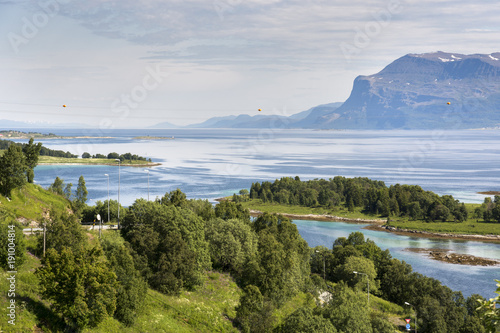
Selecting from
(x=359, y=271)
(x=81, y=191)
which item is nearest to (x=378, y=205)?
(x=359, y=271)

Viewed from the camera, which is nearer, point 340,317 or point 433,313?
point 340,317

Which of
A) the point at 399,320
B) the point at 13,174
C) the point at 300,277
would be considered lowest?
the point at 399,320

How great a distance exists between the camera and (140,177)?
174 meters

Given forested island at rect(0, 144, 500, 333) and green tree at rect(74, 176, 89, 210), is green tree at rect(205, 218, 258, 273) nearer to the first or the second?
forested island at rect(0, 144, 500, 333)

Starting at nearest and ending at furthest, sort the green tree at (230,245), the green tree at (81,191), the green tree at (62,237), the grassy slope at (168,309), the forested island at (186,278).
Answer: the grassy slope at (168,309)
the forested island at (186,278)
the green tree at (62,237)
the green tree at (230,245)
the green tree at (81,191)

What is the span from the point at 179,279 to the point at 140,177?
134 metres

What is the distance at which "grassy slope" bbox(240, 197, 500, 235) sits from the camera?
4505 inches

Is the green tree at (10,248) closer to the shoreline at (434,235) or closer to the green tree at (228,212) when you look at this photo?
the green tree at (228,212)

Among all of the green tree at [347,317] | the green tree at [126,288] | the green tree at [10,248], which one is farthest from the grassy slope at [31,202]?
the green tree at [347,317]

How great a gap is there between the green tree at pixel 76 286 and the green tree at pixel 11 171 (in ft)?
95.0

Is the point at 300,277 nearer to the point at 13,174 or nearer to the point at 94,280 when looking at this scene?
the point at 94,280

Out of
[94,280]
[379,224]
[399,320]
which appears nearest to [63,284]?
[94,280]

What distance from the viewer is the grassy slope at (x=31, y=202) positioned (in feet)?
172

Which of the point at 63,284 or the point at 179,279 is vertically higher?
the point at 63,284
